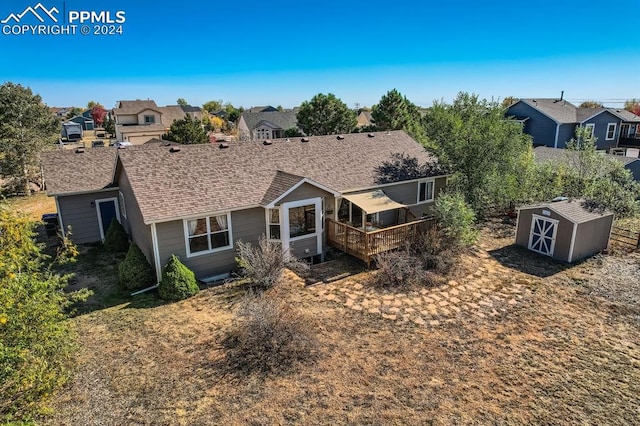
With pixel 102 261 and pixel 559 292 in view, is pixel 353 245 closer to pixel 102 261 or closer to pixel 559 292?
pixel 559 292

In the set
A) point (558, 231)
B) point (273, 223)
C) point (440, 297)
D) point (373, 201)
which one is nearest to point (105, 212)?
point (273, 223)

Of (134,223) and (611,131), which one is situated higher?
(611,131)

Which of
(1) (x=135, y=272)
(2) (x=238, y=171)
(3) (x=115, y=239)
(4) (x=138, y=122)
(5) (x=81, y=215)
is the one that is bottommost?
(1) (x=135, y=272)

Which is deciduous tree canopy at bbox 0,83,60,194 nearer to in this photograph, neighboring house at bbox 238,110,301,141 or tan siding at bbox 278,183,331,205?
tan siding at bbox 278,183,331,205

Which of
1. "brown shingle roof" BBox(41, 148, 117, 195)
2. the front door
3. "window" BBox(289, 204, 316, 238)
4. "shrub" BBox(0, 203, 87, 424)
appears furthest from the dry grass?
"shrub" BBox(0, 203, 87, 424)

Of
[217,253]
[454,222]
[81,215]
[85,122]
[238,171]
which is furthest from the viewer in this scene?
[85,122]

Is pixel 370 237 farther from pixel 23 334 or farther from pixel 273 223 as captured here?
pixel 23 334

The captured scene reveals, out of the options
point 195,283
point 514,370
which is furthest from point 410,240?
point 195,283
